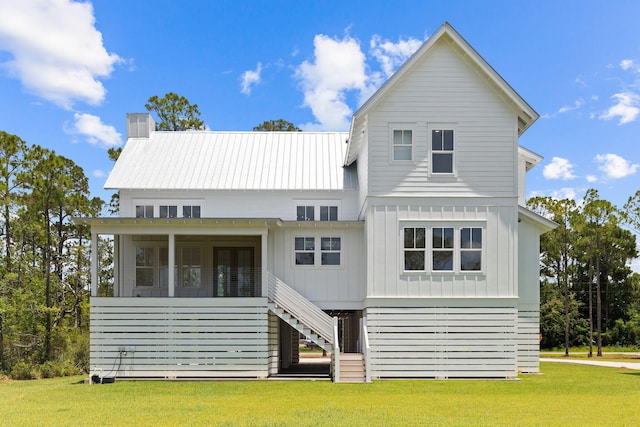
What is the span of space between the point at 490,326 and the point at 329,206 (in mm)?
8115

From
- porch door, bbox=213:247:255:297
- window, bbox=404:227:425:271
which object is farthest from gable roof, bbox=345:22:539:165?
porch door, bbox=213:247:255:297

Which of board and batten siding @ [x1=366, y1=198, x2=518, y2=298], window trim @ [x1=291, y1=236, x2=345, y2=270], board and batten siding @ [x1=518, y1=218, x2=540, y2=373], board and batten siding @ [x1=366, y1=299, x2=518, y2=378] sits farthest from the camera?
board and batten siding @ [x1=518, y1=218, x2=540, y2=373]

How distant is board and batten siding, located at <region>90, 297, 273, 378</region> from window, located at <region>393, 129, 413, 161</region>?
691cm

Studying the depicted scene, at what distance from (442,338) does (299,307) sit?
16.6 feet

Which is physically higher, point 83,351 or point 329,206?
point 329,206

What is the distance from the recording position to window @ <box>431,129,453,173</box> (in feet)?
76.2

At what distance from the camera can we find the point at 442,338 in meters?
22.9

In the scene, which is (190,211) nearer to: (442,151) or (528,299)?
(442,151)

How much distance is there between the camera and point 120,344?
23.1m

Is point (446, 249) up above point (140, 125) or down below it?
below

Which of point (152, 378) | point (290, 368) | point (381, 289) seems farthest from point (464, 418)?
point (290, 368)

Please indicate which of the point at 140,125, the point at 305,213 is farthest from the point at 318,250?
the point at 140,125

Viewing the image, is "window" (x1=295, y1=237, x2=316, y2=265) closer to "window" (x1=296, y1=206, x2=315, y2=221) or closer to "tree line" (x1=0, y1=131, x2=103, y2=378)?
"window" (x1=296, y1=206, x2=315, y2=221)

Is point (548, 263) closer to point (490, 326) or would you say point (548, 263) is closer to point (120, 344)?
point (490, 326)
